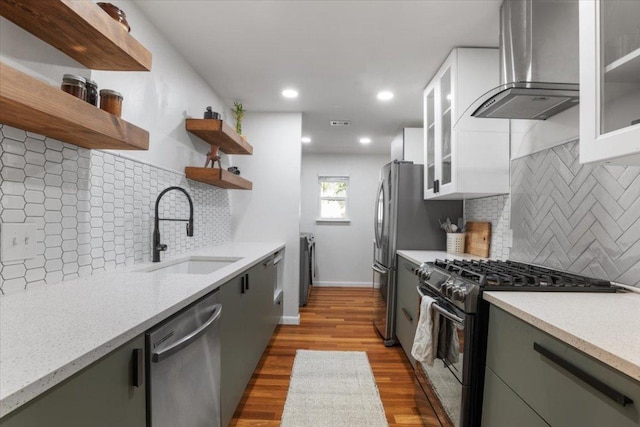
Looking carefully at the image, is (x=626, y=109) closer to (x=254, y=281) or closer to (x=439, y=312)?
(x=439, y=312)

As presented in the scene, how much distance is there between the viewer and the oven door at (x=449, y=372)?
129 cm

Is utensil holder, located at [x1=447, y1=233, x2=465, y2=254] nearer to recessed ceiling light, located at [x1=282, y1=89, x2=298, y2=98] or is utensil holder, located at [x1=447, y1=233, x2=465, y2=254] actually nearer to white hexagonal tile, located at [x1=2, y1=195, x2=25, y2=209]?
recessed ceiling light, located at [x1=282, y1=89, x2=298, y2=98]

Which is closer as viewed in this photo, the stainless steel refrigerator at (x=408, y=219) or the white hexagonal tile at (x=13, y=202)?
the white hexagonal tile at (x=13, y=202)

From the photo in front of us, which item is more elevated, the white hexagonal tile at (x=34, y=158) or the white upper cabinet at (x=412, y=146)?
the white upper cabinet at (x=412, y=146)

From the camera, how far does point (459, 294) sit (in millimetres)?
1305

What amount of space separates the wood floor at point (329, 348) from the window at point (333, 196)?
67.1 inches

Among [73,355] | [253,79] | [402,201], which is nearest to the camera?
[73,355]

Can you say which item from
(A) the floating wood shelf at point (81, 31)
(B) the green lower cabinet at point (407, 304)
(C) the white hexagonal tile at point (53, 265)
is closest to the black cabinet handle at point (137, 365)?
(C) the white hexagonal tile at point (53, 265)

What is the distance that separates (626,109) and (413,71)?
1.75 metres

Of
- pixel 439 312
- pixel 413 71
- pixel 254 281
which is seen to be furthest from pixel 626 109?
pixel 254 281

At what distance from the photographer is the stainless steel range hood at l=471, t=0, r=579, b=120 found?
1.44 metres

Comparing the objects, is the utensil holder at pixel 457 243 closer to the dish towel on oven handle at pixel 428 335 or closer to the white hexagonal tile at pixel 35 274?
the dish towel on oven handle at pixel 428 335

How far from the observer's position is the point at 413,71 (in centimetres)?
248

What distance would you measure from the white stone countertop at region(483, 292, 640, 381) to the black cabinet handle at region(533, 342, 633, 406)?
0.18 feet
